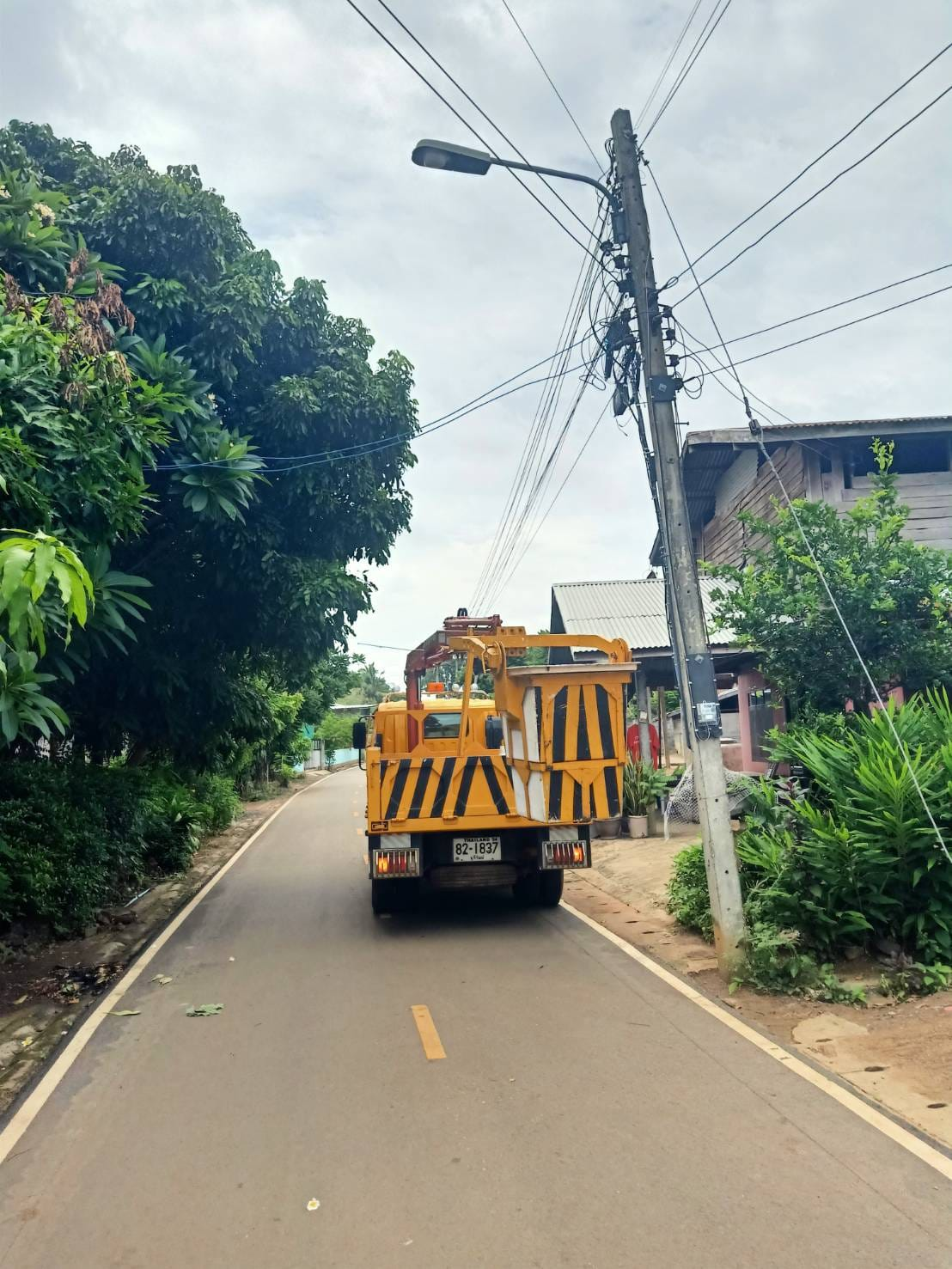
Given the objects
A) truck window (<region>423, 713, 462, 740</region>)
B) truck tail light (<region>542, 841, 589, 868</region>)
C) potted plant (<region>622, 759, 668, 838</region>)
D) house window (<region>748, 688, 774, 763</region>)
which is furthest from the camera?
house window (<region>748, 688, 774, 763</region>)

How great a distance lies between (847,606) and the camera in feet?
31.5

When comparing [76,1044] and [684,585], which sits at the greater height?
[684,585]

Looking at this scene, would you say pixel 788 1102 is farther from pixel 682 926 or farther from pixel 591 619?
pixel 591 619

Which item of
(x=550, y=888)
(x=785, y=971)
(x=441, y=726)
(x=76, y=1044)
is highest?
(x=441, y=726)

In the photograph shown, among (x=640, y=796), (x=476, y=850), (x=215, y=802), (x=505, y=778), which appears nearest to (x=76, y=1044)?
(x=476, y=850)

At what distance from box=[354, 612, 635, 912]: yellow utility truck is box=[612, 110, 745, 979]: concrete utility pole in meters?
0.63

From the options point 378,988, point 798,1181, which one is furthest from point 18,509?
point 798,1181

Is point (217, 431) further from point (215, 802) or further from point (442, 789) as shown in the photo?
point (215, 802)

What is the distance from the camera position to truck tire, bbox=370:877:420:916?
995cm

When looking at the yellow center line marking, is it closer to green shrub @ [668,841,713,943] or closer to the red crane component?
green shrub @ [668,841,713,943]

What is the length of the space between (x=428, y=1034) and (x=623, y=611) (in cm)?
1334

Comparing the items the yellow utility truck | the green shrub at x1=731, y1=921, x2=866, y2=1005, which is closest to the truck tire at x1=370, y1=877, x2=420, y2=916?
the yellow utility truck

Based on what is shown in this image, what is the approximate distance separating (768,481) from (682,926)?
31.6 ft

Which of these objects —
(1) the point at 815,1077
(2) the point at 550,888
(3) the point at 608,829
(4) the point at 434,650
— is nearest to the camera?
(1) the point at 815,1077
